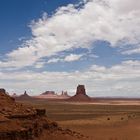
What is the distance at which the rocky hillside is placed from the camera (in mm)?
21375

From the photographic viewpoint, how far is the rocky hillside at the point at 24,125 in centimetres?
2138

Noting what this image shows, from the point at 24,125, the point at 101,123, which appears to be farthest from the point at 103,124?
the point at 24,125

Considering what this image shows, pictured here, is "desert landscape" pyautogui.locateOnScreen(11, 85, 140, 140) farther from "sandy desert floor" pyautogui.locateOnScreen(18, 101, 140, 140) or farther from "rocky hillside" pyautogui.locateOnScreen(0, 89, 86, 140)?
"rocky hillside" pyautogui.locateOnScreen(0, 89, 86, 140)

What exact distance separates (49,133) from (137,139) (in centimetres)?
1455

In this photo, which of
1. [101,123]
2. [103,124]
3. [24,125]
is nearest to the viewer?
[24,125]

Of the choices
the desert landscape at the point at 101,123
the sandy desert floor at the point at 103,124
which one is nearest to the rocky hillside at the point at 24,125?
the desert landscape at the point at 101,123

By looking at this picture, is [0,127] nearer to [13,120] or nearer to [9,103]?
[13,120]

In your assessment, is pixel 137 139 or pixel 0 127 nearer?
pixel 0 127

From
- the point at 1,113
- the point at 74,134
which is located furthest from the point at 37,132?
the point at 74,134

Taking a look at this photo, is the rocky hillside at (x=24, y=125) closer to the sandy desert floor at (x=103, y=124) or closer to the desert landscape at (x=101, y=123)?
the desert landscape at (x=101, y=123)

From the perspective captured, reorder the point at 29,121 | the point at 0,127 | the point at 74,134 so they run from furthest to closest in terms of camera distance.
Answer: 1. the point at 74,134
2. the point at 29,121
3. the point at 0,127

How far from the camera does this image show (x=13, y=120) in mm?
22078

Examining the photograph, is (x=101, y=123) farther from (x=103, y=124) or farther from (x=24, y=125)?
(x=24, y=125)

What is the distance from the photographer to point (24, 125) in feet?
74.0
